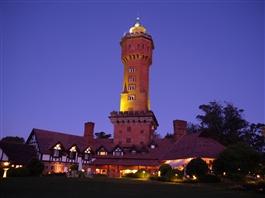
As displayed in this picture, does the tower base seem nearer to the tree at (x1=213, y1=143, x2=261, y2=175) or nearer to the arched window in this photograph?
the arched window

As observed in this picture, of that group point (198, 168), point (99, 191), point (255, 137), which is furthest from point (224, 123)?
point (99, 191)

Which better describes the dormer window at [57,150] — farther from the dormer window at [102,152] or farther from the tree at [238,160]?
the tree at [238,160]

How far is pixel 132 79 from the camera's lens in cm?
6825

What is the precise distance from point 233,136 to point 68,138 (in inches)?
1197

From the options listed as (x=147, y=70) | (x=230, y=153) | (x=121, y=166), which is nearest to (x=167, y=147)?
(x=121, y=166)

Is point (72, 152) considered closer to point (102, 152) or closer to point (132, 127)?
point (102, 152)

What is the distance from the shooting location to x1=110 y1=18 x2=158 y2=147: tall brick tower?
6341 centimetres

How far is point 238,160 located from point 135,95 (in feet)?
108

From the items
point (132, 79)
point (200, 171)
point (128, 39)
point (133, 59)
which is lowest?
point (200, 171)

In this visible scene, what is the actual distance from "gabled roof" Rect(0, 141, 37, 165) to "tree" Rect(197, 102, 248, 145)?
3102 centimetres

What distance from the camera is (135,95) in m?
67.4

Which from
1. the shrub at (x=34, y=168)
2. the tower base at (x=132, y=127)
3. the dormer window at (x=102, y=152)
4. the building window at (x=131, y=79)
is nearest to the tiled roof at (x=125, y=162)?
the dormer window at (x=102, y=152)

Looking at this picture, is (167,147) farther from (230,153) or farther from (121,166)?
(230,153)

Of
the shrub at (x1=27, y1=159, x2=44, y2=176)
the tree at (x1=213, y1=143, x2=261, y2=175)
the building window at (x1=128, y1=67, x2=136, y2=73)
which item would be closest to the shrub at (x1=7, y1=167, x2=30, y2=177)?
the shrub at (x1=27, y1=159, x2=44, y2=176)
